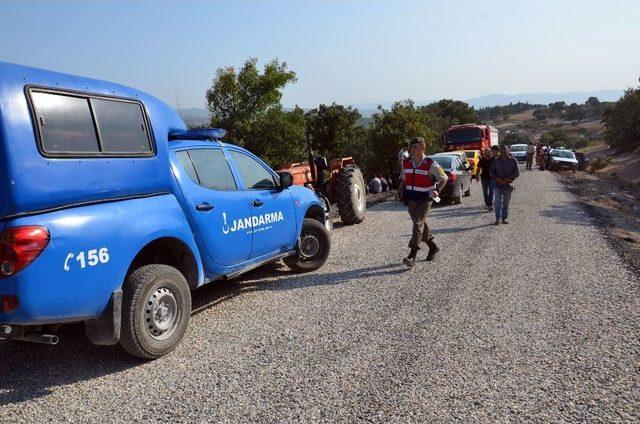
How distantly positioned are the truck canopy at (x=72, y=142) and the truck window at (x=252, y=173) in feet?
4.43

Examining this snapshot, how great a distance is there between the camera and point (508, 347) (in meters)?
4.73

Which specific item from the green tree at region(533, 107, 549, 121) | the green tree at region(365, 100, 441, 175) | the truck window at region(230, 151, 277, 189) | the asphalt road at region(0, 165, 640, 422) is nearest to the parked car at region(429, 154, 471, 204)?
the asphalt road at region(0, 165, 640, 422)

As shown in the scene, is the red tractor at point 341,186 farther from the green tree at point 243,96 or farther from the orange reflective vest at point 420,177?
the green tree at point 243,96

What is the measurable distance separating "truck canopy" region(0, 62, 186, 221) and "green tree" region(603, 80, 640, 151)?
4906 cm

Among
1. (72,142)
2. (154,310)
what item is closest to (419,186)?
(154,310)

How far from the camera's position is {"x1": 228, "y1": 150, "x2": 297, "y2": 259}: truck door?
242 inches

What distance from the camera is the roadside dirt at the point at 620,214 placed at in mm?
9336

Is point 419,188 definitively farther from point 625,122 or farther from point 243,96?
point 625,122

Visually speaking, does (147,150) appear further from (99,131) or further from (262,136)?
(262,136)

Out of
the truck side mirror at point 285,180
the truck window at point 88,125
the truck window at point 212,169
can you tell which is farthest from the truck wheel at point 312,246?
the truck window at point 88,125

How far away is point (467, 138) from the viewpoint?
28.5 m

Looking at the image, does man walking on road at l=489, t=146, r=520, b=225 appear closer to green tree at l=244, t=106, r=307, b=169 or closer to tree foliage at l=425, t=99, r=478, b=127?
green tree at l=244, t=106, r=307, b=169

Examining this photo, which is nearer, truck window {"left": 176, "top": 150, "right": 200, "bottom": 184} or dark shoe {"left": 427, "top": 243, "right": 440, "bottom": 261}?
truck window {"left": 176, "top": 150, "right": 200, "bottom": 184}

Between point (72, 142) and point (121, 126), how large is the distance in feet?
1.88
